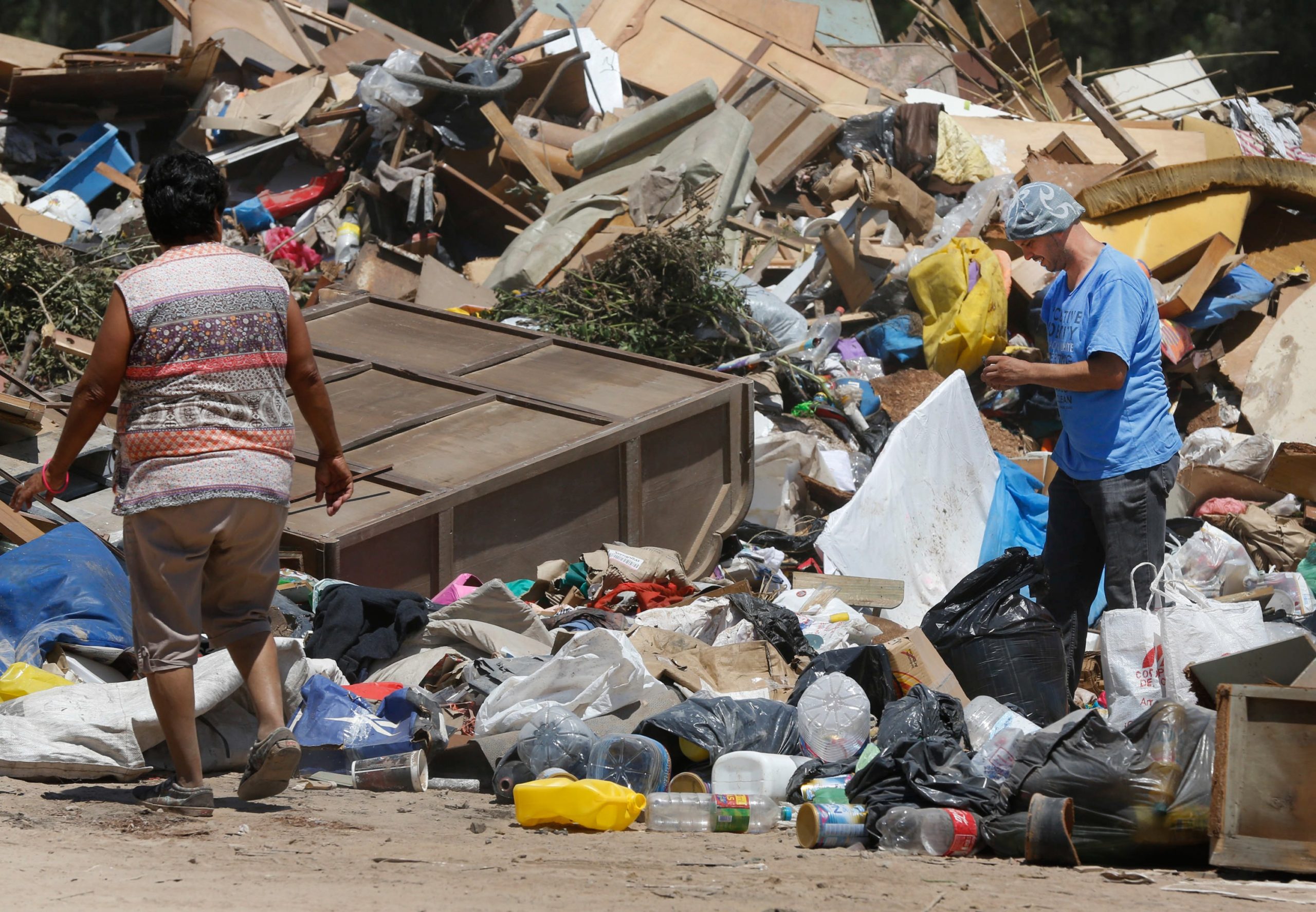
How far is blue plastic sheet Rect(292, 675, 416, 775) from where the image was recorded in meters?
3.68

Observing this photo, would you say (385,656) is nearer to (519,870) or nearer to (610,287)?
(519,870)

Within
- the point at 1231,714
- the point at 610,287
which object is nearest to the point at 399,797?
the point at 1231,714

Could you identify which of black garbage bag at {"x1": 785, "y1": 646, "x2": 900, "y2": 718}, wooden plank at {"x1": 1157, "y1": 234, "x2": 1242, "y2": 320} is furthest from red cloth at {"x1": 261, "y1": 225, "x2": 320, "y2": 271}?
black garbage bag at {"x1": 785, "y1": 646, "x2": 900, "y2": 718}

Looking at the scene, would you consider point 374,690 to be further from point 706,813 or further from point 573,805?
point 706,813

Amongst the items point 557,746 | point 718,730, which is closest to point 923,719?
point 718,730

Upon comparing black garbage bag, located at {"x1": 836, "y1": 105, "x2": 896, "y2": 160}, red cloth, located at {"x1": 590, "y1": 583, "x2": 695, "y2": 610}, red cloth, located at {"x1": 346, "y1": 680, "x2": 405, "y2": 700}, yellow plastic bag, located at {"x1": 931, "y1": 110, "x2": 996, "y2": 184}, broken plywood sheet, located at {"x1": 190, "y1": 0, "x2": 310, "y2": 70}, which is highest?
broken plywood sheet, located at {"x1": 190, "y1": 0, "x2": 310, "y2": 70}

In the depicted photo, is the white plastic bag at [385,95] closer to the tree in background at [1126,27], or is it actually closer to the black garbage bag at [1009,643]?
the black garbage bag at [1009,643]

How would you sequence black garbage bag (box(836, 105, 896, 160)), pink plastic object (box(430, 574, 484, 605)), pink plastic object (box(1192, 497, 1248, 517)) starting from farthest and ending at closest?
black garbage bag (box(836, 105, 896, 160)) → pink plastic object (box(1192, 497, 1248, 517)) → pink plastic object (box(430, 574, 484, 605))

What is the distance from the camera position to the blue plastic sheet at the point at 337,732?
3.68 m

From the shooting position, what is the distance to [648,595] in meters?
5.01

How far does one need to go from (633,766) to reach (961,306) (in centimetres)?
491

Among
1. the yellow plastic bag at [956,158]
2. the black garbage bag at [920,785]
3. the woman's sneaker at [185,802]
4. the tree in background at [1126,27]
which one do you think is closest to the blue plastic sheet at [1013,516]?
the black garbage bag at [920,785]

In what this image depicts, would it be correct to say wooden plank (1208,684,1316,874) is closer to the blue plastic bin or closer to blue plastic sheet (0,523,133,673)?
blue plastic sheet (0,523,133,673)

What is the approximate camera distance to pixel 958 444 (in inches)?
249
